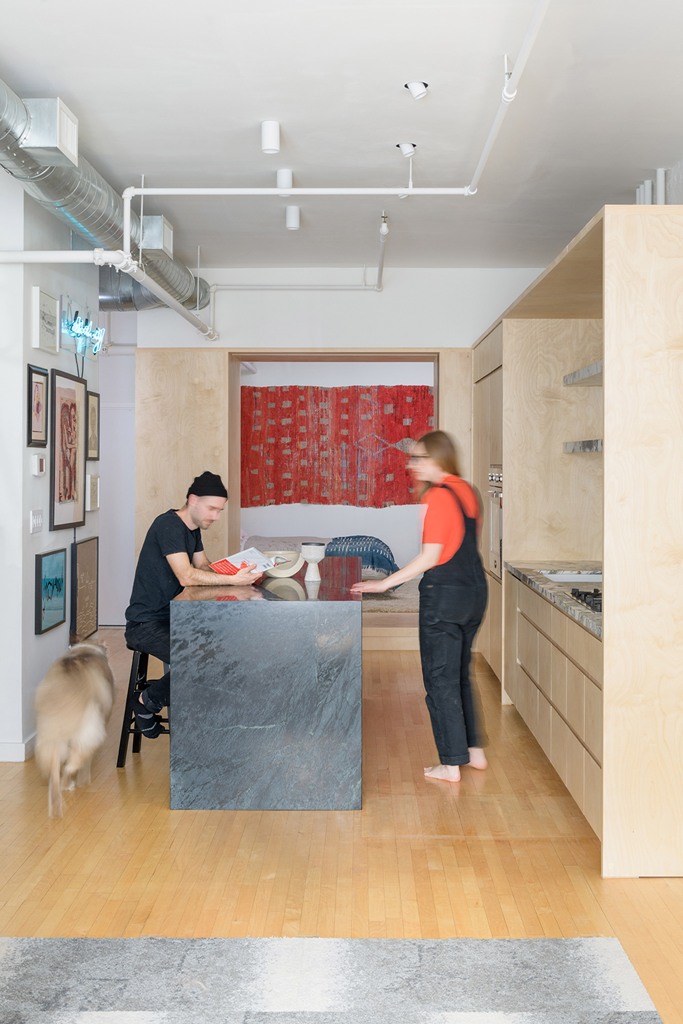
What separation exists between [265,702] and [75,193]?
2.31m

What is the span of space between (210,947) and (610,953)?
113 cm

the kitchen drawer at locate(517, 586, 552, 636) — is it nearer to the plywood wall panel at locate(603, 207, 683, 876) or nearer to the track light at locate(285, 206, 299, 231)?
the plywood wall panel at locate(603, 207, 683, 876)

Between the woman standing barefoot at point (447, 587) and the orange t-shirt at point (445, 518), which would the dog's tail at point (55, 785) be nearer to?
the woman standing barefoot at point (447, 587)

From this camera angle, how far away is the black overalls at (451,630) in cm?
402

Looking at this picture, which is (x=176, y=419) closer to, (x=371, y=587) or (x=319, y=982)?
(x=371, y=587)

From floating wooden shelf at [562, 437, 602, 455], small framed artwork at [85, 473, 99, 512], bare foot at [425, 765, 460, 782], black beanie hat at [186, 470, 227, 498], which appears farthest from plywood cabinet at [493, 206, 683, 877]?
small framed artwork at [85, 473, 99, 512]

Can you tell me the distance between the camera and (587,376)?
13.1 feet

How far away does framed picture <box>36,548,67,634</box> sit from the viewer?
4590 mm

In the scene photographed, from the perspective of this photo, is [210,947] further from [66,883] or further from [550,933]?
[550,933]

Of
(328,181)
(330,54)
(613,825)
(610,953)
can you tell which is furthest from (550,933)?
(328,181)

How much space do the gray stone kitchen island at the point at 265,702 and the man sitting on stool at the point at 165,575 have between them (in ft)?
0.94

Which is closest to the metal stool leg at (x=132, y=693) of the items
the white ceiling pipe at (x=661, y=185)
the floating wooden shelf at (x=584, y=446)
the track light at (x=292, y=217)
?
the floating wooden shelf at (x=584, y=446)

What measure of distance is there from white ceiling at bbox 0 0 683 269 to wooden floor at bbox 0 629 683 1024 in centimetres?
285

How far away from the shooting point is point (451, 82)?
3605 mm
